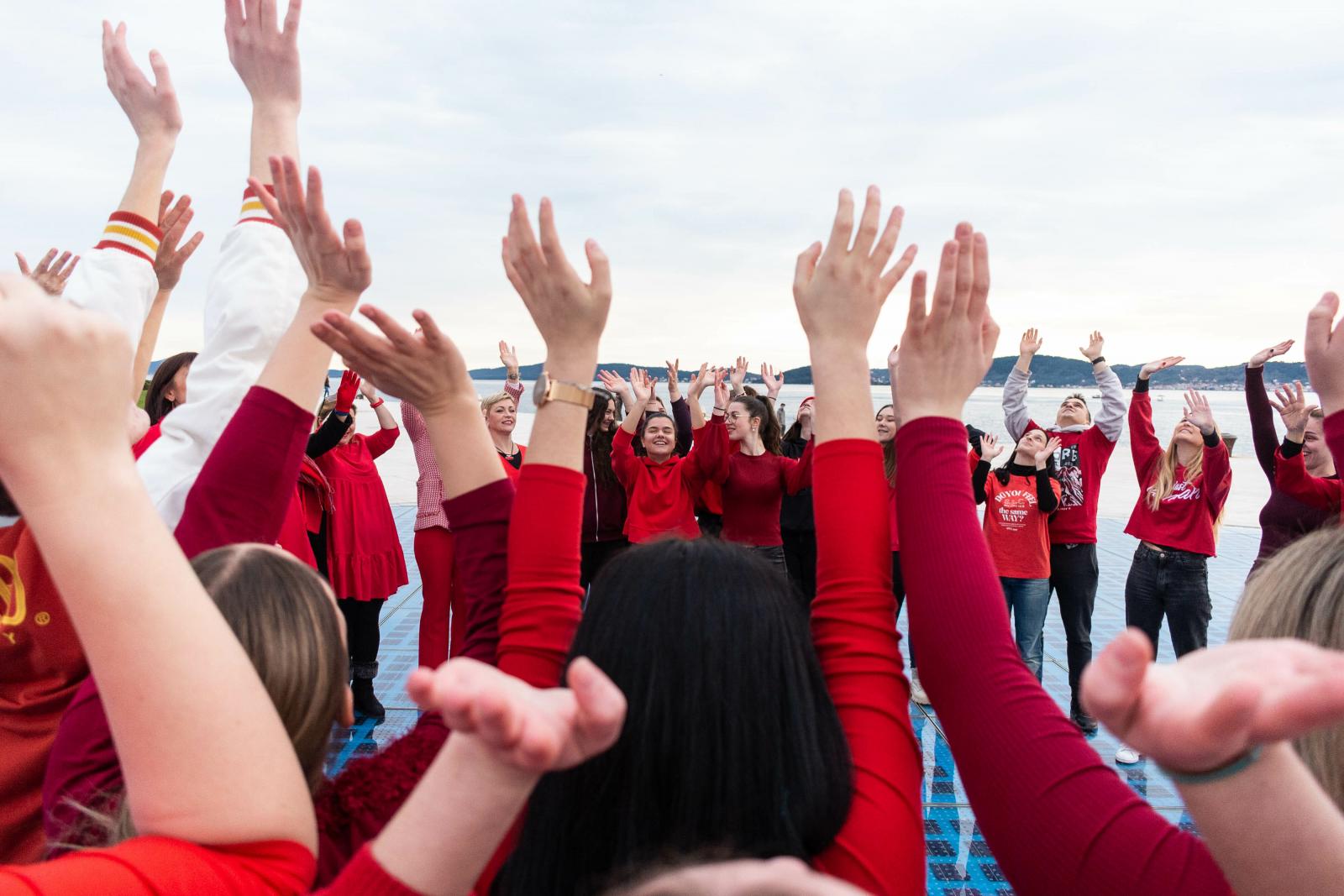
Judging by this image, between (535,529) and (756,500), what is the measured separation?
4.79m

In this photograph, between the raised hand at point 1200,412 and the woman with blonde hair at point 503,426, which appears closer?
the raised hand at point 1200,412

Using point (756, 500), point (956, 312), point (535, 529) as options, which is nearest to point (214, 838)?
point (535, 529)

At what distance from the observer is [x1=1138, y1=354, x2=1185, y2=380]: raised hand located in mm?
5270

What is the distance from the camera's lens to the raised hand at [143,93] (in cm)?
185

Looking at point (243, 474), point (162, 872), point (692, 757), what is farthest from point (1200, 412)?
point (162, 872)

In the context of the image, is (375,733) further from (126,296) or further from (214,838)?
(214,838)

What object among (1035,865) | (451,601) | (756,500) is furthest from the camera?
(756,500)

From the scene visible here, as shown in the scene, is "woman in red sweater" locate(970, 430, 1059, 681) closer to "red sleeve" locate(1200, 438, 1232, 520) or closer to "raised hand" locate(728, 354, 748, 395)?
"red sleeve" locate(1200, 438, 1232, 520)

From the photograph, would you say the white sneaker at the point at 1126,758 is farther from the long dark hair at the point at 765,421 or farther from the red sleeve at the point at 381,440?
the red sleeve at the point at 381,440

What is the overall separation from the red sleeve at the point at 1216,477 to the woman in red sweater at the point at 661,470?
2.84m

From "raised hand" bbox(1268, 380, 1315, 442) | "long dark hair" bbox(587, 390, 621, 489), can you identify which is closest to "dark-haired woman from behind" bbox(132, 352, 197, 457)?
"long dark hair" bbox(587, 390, 621, 489)

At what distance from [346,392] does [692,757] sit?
3833 mm

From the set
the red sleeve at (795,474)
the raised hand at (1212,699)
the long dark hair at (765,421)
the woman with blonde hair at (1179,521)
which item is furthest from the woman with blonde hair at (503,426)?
the raised hand at (1212,699)

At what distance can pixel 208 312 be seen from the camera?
164cm
